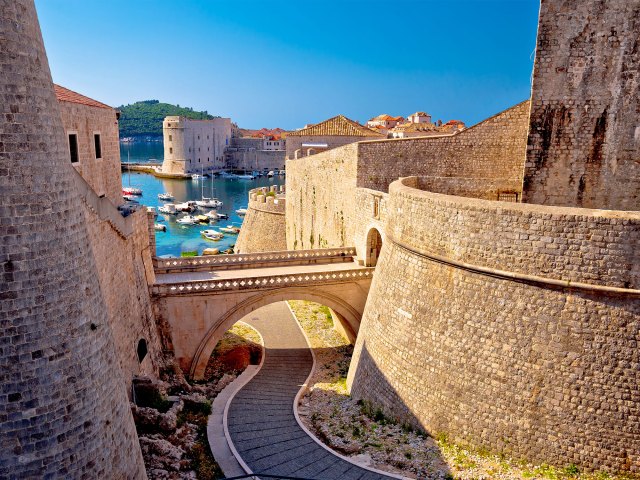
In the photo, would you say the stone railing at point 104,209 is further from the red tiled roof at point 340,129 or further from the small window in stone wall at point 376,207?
the red tiled roof at point 340,129

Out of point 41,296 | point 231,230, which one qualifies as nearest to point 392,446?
point 41,296

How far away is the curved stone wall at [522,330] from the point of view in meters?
9.38

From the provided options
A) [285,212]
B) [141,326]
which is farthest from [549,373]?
[285,212]

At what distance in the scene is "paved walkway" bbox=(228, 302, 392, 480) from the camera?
10992 millimetres

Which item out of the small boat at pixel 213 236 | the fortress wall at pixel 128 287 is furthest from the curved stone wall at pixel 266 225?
the fortress wall at pixel 128 287

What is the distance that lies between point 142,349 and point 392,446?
7821 millimetres

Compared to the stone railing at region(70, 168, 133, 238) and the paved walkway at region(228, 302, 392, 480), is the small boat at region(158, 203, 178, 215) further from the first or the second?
the stone railing at region(70, 168, 133, 238)

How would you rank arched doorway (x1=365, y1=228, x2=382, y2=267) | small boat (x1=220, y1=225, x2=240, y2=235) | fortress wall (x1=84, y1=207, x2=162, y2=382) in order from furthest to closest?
1. small boat (x1=220, y1=225, x2=240, y2=235)
2. arched doorway (x1=365, y1=228, x2=382, y2=267)
3. fortress wall (x1=84, y1=207, x2=162, y2=382)

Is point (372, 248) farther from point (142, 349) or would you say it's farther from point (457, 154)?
point (142, 349)

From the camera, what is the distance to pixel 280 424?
13.3 meters

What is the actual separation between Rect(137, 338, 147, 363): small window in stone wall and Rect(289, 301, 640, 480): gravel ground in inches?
193

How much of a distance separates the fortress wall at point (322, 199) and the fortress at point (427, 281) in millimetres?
443

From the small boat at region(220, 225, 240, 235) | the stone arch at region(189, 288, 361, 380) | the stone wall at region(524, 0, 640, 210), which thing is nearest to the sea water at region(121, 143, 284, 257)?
the small boat at region(220, 225, 240, 235)

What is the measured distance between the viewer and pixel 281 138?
102m
